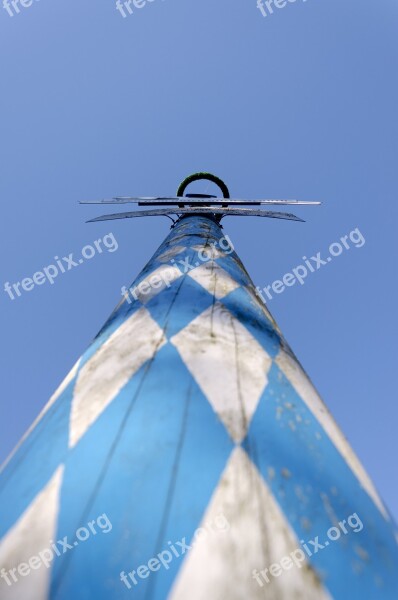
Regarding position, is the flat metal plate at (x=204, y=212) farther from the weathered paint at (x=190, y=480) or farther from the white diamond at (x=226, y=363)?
the weathered paint at (x=190, y=480)

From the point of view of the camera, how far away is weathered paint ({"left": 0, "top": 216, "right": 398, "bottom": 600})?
2.12 ft

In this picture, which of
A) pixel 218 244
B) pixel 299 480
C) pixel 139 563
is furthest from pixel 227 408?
pixel 218 244

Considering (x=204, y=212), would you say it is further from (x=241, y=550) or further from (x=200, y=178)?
(x=241, y=550)

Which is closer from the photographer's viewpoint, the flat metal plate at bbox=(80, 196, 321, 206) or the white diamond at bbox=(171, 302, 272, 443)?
the white diamond at bbox=(171, 302, 272, 443)

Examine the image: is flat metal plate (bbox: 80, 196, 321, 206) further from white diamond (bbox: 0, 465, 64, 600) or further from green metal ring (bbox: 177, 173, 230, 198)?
white diamond (bbox: 0, 465, 64, 600)

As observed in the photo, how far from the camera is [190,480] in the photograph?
2.48 ft

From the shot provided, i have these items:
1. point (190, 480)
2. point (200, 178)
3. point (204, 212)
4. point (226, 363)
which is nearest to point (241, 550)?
point (190, 480)

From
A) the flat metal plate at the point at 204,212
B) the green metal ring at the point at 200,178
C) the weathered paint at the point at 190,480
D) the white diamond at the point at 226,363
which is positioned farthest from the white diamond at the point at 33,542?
the green metal ring at the point at 200,178

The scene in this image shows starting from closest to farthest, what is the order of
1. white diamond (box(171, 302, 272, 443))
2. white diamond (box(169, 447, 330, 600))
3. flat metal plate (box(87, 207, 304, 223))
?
1. white diamond (box(169, 447, 330, 600))
2. white diamond (box(171, 302, 272, 443))
3. flat metal plate (box(87, 207, 304, 223))

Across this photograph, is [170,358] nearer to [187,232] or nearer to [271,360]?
[271,360]

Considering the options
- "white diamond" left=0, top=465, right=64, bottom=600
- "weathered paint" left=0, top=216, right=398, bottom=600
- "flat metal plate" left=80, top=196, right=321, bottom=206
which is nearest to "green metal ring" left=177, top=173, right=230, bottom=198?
"flat metal plate" left=80, top=196, right=321, bottom=206

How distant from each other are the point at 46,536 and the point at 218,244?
175cm

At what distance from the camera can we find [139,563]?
65cm

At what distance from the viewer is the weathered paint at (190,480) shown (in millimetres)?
646
